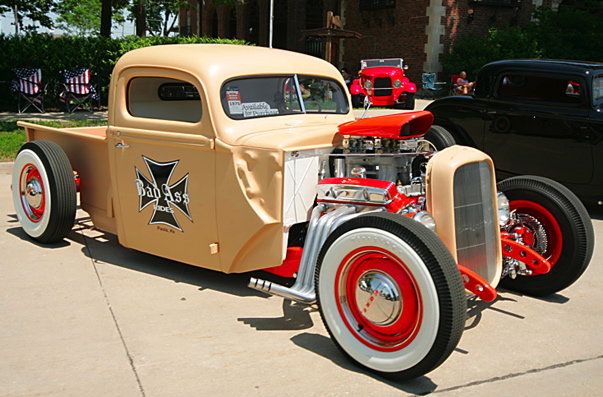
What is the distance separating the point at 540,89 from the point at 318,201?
14.1ft

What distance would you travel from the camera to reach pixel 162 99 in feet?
16.4

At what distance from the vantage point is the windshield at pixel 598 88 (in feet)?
21.7

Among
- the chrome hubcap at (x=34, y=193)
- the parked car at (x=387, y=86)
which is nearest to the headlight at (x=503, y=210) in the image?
the chrome hubcap at (x=34, y=193)

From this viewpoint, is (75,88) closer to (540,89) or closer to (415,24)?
(540,89)

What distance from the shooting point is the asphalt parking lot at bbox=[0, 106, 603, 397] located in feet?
9.86

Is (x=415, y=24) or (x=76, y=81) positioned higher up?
(x=415, y=24)

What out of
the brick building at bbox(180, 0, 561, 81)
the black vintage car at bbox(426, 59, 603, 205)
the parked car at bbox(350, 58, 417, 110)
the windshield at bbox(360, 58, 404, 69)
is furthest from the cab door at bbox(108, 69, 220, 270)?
the brick building at bbox(180, 0, 561, 81)

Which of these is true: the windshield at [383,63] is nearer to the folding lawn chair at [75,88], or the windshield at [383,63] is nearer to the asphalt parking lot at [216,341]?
the folding lawn chair at [75,88]

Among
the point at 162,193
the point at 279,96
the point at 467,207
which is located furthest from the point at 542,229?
the point at 162,193

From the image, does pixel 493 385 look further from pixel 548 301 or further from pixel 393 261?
pixel 548 301

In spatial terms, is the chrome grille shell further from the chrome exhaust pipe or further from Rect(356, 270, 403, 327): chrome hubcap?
the chrome exhaust pipe

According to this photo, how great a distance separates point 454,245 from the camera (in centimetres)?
339

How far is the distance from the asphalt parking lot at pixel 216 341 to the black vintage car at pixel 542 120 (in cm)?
233

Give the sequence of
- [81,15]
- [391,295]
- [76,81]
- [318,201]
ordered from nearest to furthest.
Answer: [391,295]
[318,201]
[76,81]
[81,15]
